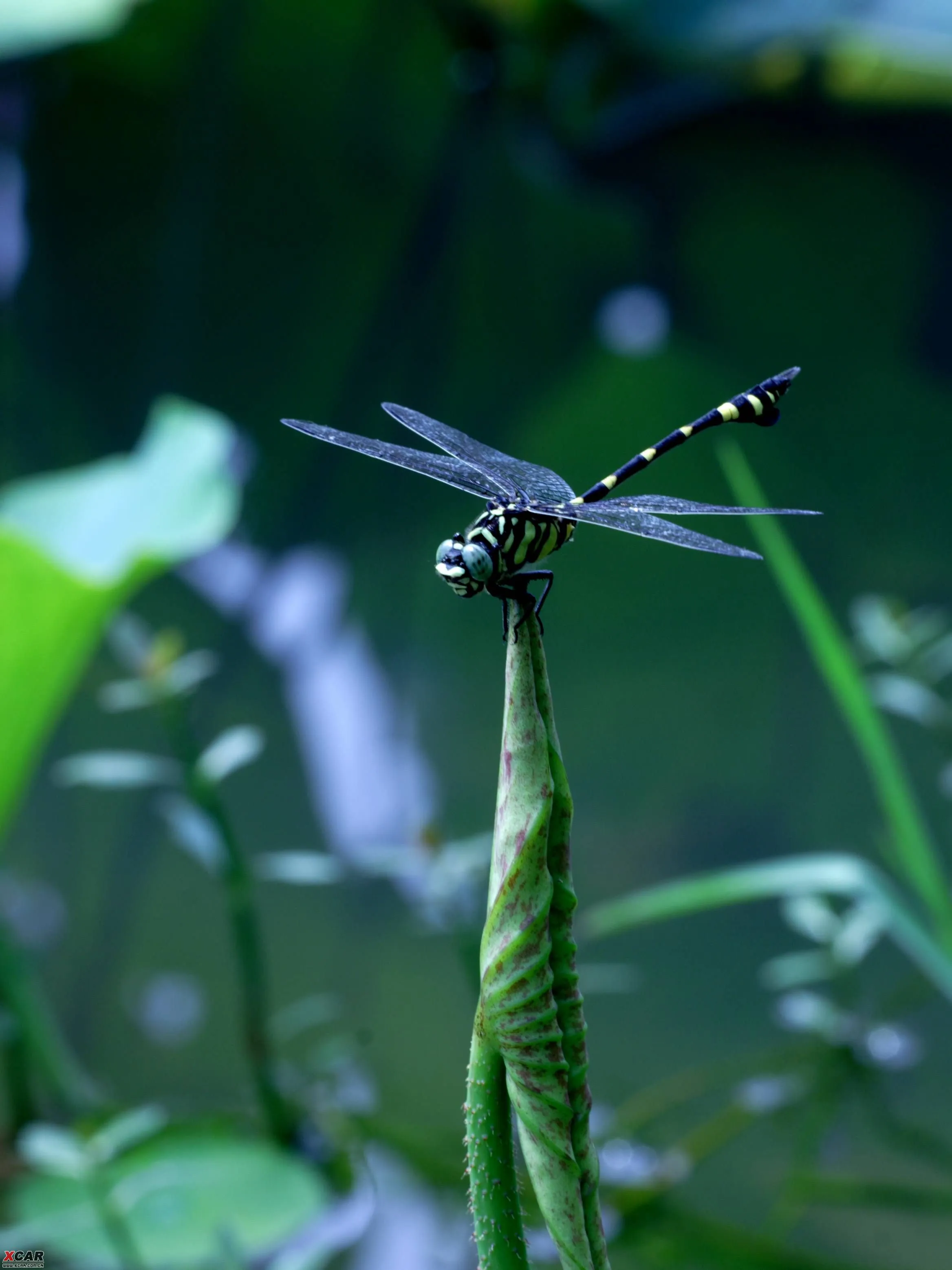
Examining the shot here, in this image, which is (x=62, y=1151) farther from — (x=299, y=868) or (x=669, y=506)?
(x=669, y=506)

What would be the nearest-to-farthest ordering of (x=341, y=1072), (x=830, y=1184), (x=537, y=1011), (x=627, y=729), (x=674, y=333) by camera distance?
1. (x=537, y=1011)
2. (x=830, y=1184)
3. (x=341, y=1072)
4. (x=627, y=729)
5. (x=674, y=333)

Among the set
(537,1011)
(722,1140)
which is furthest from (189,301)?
(537,1011)

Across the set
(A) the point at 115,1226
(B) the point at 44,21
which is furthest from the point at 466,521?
(A) the point at 115,1226

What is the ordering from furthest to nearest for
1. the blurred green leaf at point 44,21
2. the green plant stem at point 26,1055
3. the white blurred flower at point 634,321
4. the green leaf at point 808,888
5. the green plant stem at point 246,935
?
the white blurred flower at point 634,321
the blurred green leaf at point 44,21
the green plant stem at point 26,1055
the green plant stem at point 246,935
the green leaf at point 808,888

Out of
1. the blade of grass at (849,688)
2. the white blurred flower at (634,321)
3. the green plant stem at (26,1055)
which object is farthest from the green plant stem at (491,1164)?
the white blurred flower at (634,321)

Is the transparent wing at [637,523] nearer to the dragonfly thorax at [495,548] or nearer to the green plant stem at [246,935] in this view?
the dragonfly thorax at [495,548]

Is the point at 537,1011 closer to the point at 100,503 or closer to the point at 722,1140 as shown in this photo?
the point at 722,1140

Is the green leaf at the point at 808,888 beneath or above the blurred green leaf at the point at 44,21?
beneath
